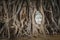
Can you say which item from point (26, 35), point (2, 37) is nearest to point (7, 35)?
point (2, 37)

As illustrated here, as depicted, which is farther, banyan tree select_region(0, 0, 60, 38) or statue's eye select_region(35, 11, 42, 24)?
statue's eye select_region(35, 11, 42, 24)

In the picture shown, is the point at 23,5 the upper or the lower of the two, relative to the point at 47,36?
upper

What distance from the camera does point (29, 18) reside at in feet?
11.9

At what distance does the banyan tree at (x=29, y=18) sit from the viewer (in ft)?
11.6

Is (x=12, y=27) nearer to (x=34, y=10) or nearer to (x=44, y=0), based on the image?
(x=34, y=10)

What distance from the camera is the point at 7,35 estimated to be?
353 cm

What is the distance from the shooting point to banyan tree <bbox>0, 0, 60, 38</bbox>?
3.54 meters

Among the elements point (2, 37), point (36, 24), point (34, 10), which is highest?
point (34, 10)

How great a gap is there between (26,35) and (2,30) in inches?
20.1

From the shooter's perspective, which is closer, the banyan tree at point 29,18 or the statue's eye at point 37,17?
the banyan tree at point 29,18

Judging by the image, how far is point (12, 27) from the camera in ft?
11.6

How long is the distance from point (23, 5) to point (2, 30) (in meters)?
0.69

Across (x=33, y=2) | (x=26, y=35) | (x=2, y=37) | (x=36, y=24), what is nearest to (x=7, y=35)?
(x=2, y=37)

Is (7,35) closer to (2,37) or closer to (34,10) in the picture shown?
(2,37)
